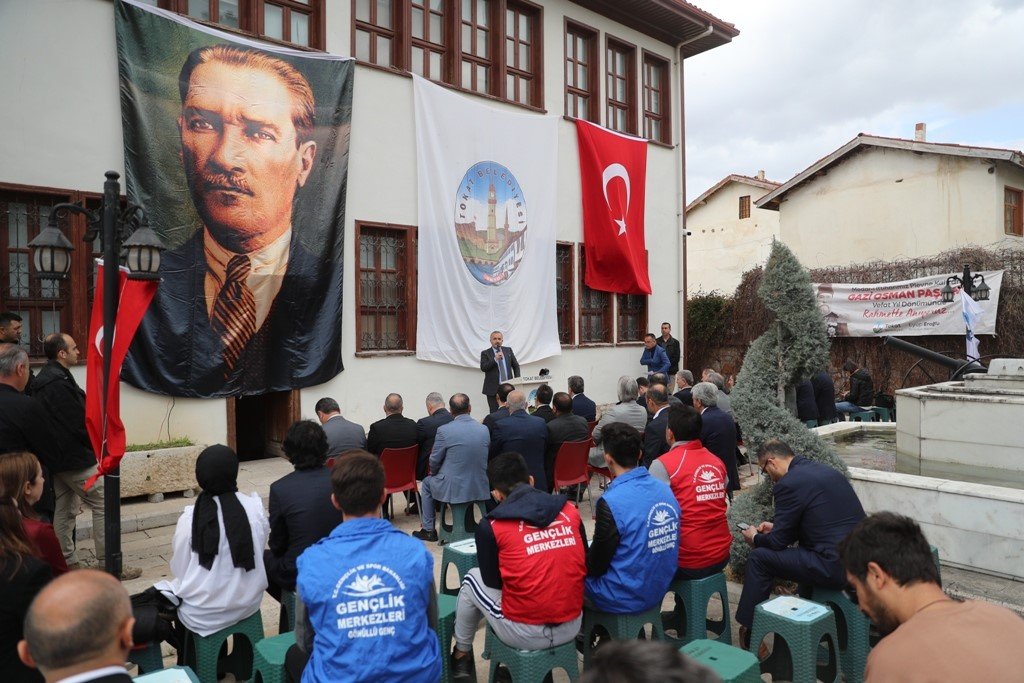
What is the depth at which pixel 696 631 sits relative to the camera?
4.06 m

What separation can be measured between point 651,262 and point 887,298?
5114mm

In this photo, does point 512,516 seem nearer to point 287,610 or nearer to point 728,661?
point 728,661

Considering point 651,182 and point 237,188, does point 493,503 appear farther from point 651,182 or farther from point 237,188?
point 651,182

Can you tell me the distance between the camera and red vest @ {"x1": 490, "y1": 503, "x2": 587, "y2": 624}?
3.22 m

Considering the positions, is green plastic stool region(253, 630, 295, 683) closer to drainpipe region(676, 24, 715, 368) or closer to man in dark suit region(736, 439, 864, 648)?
man in dark suit region(736, 439, 864, 648)

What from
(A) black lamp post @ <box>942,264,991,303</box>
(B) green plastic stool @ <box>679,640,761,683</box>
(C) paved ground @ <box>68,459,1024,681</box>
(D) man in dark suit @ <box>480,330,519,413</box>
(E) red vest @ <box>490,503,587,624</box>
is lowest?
(C) paved ground @ <box>68,459,1024,681</box>

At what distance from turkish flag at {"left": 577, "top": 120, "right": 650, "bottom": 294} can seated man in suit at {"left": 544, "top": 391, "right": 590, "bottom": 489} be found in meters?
6.46

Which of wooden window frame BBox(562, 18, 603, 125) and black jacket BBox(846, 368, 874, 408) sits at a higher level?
wooden window frame BBox(562, 18, 603, 125)

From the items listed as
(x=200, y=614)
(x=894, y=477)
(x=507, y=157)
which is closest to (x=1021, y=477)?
(x=894, y=477)

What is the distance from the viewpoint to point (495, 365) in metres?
11.0

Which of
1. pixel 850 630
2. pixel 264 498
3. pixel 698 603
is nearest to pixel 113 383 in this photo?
pixel 264 498

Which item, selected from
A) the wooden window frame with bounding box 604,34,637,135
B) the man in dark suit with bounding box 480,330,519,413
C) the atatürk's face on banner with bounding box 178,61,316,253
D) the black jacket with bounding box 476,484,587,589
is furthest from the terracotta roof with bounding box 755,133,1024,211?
the black jacket with bounding box 476,484,587,589

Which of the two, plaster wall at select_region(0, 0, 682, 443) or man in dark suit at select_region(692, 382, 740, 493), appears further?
plaster wall at select_region(0, 0, 682, 443)

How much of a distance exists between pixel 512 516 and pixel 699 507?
149 cm
